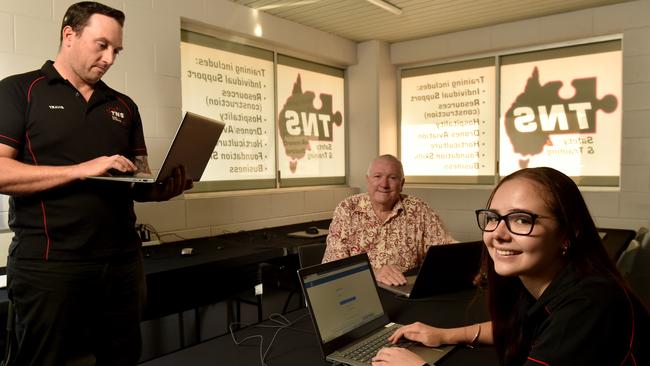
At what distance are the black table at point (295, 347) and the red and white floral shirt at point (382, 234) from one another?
70 centimetres

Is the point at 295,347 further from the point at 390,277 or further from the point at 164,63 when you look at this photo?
the point at 164,63

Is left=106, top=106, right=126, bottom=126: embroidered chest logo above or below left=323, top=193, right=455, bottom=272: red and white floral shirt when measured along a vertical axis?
above

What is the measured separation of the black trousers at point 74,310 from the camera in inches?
58.3

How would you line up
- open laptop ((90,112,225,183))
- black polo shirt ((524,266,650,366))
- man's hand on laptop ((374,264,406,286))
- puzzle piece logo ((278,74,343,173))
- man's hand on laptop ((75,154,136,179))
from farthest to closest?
puzzle piece logo ((278,74,343,173)) < man's hand on laptop ((374,264,406,286)) < open laptop ((90,112,225,183)) < man's hand on laptop ((75,154,136,179)) < black polo shirt ((524,266,650,366))

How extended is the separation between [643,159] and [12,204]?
4340 millimetres

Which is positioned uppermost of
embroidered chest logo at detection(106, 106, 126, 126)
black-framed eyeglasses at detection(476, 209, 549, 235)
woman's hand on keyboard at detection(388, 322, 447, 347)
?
embroidered chest logo at detection(106, 106, 126, 126)

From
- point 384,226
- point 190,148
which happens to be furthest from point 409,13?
point 190,148

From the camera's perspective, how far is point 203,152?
1.87m

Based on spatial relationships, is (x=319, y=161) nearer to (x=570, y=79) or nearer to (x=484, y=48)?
(x=484, y=48)

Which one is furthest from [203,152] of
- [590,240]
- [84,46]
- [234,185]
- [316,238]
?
[234,185]

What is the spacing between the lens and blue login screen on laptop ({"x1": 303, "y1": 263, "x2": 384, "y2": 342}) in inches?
51.4

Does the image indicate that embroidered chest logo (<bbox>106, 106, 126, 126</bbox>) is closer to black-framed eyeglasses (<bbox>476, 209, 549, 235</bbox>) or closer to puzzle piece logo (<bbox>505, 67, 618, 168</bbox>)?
black-framed eyeglasses (<bbox>476, 209, 549, 235</bbox>)

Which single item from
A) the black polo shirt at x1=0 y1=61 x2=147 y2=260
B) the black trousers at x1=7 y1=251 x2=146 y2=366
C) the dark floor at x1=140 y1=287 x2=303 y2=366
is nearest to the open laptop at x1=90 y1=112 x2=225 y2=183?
the black polo shirt at x1=0 y1=61 x2=147 y2=260

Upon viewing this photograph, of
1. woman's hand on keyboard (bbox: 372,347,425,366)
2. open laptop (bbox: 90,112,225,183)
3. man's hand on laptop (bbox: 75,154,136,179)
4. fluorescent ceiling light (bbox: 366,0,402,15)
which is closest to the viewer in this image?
woman's hand on keyboard (bbox: 372,347,425,366)
